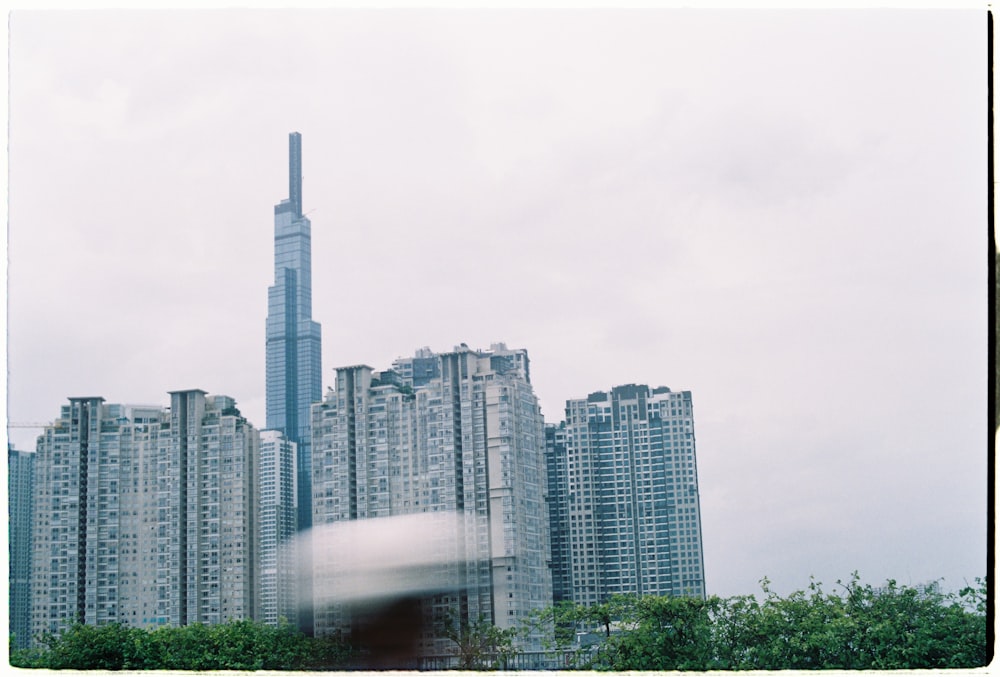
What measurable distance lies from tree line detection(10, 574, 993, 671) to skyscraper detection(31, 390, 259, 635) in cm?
16

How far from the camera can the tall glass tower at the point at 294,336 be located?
4.48 meters

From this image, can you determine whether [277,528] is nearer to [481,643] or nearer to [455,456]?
[455,456]

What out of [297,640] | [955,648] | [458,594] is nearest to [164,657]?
[297,640]

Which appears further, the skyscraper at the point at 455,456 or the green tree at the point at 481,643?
the skyscraper at the point at 455,456

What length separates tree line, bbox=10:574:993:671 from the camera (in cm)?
385

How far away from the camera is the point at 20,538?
14.4ft

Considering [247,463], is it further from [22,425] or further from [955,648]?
[955,648]

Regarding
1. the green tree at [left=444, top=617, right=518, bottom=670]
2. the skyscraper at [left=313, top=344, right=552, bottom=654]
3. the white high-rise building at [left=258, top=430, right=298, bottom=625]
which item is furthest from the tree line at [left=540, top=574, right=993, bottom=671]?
the white high-rise building at [left=258, top=430, right=298, bottom=625]

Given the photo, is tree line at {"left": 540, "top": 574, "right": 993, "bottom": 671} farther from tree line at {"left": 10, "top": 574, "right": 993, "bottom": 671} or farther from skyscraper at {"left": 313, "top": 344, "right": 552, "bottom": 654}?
skyscraper at {"left": 313, "top": 344, "right": 552, "bottom": 654}

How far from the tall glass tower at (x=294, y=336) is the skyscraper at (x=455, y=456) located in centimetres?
7

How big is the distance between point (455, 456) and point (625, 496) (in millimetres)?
788

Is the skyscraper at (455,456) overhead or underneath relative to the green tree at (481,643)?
overhead

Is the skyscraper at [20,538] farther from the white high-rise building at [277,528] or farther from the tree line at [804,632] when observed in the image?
the tree line at [804,632]

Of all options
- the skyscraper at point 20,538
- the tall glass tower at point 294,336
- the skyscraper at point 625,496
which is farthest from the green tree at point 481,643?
the skyscraper at point 20,538
